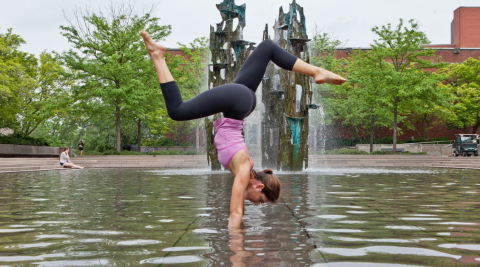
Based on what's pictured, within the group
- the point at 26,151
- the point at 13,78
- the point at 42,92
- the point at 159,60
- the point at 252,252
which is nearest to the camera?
the point at 252,252

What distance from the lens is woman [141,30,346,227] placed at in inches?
178

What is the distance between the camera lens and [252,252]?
381 cm

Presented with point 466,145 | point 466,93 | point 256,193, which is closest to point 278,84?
point 256,193

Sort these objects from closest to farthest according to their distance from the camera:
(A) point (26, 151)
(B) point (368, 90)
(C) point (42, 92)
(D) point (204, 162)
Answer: (D) point (204, 162) → (A) point (26, 151) → (B) point (368, 90) → (C) point (42, 92)

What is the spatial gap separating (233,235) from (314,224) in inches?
47.4

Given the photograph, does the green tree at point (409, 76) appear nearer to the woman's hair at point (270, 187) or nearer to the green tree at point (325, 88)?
the green tree at point (325, 88)

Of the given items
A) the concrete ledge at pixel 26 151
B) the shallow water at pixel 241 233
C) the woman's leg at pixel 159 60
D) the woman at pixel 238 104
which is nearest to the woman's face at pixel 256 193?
the woman at pixel 238 104

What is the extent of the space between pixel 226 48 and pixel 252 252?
58.7 ft

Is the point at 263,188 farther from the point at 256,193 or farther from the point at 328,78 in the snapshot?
the point at 328,78

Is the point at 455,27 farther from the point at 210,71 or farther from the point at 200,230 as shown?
the point at 200,230

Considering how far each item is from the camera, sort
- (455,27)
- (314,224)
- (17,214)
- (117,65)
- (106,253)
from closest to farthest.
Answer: (106,253)
(314,224)
(17,214)
(117,65)
(455,27)

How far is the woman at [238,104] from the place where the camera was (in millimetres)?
4527

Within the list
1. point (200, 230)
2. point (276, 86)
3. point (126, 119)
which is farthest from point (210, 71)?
point (126, 119)

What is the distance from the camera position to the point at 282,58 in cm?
479
